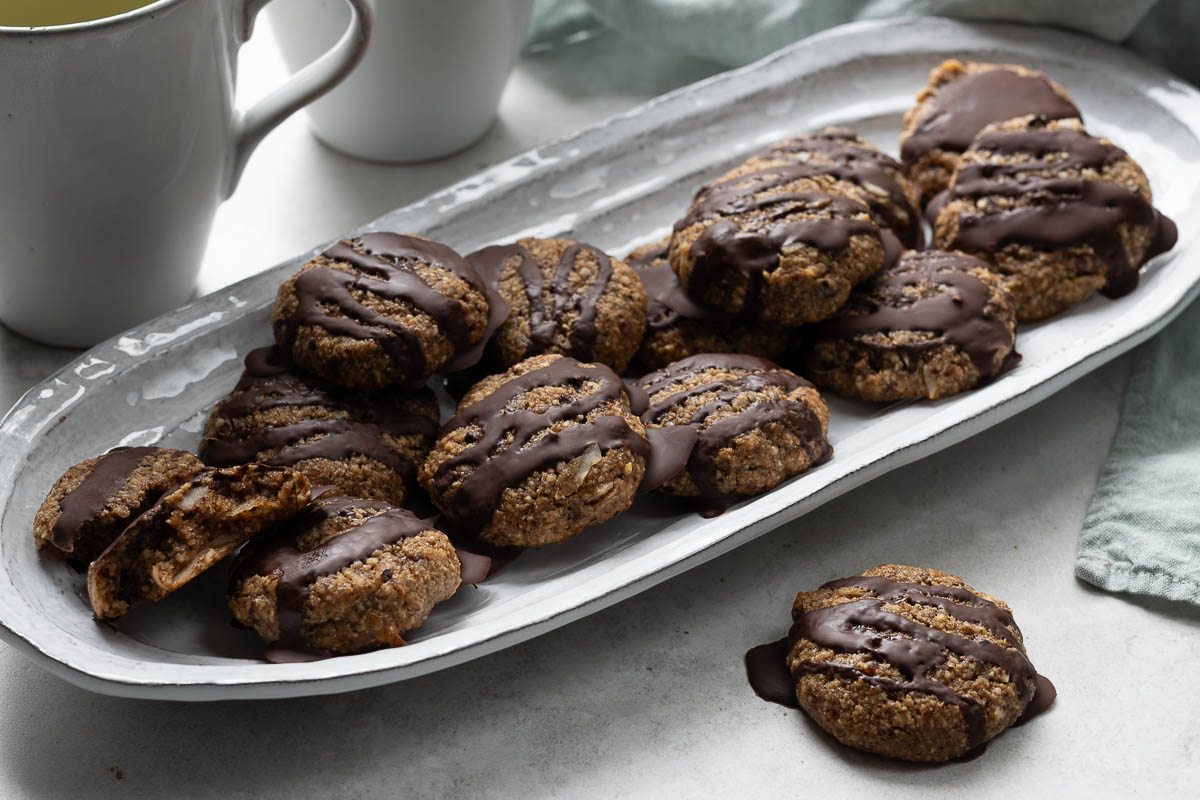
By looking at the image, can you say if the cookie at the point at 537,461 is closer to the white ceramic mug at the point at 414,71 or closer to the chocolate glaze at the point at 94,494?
the chocolate glaze at the point at 94,494

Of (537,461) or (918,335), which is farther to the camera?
(918,335)

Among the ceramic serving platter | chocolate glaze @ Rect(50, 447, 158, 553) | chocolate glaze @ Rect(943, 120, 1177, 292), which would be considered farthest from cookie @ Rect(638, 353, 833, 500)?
chocolate glaze @ Rect(50, 447, 158, 553)

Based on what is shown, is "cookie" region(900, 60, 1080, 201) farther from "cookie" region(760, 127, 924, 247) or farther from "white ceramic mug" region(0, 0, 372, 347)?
"white ceramic mug" region(0, 0, 372, 347)

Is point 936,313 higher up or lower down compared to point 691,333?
higher up

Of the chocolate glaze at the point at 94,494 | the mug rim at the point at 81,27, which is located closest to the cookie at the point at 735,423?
the chocolate glaze at the point at 94,494

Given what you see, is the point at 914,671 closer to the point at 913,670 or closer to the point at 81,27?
the point at 913,670

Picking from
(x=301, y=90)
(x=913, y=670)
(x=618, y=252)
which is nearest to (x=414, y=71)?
(x=301, y=90)
